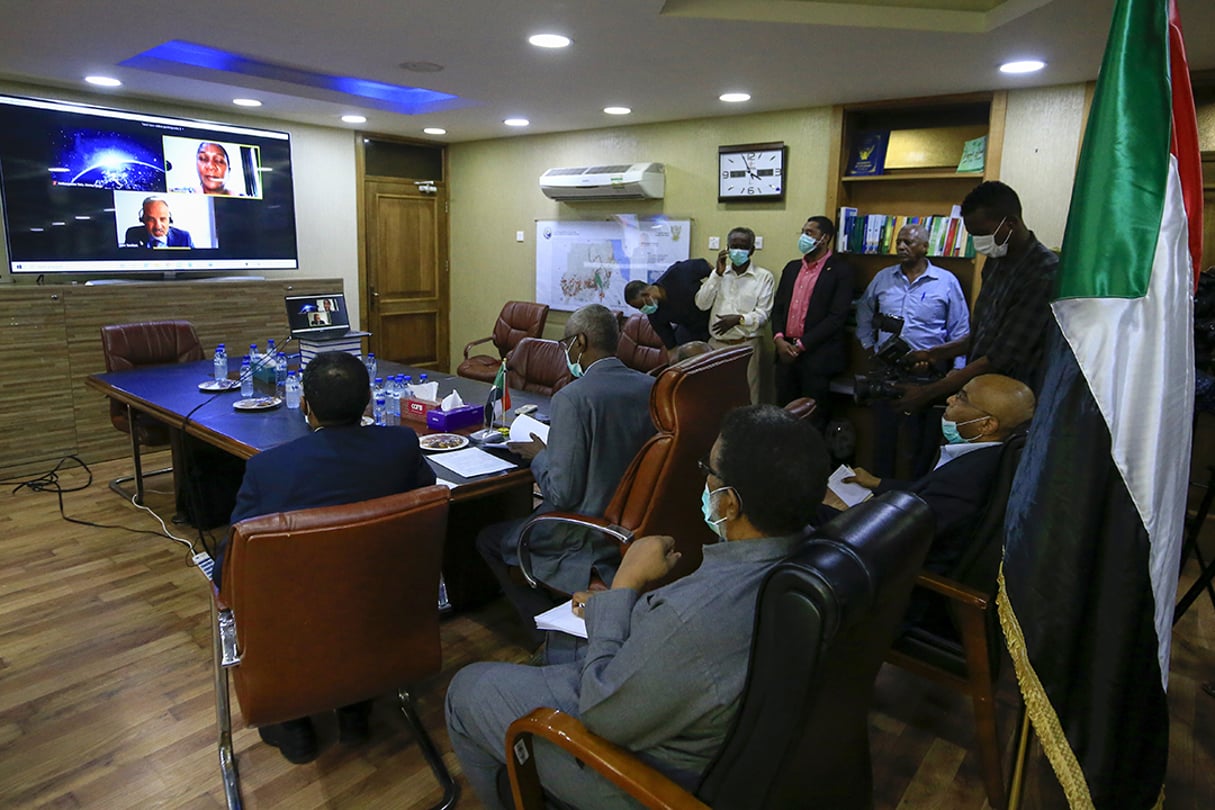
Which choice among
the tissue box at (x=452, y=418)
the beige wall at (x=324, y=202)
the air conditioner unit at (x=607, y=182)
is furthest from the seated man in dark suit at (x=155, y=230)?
the tissue box at (x=452, y=418)

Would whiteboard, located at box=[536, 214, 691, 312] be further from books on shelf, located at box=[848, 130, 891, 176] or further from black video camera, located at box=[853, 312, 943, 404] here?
black video camera, located at box=[853, 312, 943, 404]

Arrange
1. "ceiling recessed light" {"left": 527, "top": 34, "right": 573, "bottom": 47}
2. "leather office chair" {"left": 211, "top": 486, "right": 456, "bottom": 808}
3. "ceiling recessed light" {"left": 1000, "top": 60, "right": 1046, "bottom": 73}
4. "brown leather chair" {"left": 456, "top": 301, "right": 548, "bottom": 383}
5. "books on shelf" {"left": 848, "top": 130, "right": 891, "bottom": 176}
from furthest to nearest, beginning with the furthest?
"brown leather chair" {"left": 456, "top": 301, "right": 548, "bottom": 383}, "books on shelf" {"left": 848, "top": 130, "right": 891, "bottom": 176}, "ceiling recessed light" {"left": 1000, "top": 60, "right": 1046, "bottom": 73}, "ceiling recessed light" {"left": 527, "top": 34, "right": 573, "bottom": 47}, "leather office chair" {"left": 211, "top": 486, "right": 456, "bottom": 808}

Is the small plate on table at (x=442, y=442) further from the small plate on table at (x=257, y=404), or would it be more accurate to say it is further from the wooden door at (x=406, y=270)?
the wooden door at (x=406, y=270)

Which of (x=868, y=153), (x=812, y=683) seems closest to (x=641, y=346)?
(x=868, y=153)

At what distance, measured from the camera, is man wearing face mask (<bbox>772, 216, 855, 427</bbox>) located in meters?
4.68

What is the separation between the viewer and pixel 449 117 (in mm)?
5707

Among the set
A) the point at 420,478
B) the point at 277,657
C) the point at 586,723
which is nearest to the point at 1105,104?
the point at 586,723

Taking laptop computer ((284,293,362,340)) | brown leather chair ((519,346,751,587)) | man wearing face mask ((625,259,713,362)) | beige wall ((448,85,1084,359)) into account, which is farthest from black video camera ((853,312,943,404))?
laptop computer ((284,293,362,340))

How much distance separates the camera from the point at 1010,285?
10.0 ft

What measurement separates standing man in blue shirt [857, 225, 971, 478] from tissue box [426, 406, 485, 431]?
2.31 meters

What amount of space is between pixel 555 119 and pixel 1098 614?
203 inches

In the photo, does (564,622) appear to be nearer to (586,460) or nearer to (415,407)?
(586,460)

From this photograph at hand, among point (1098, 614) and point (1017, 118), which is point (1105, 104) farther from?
point (1017, 118)

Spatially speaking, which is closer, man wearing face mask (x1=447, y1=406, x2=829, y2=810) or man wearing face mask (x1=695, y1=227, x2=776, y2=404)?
man wearing face mask (x1=447, y1=406, x2=829, y2=810)
